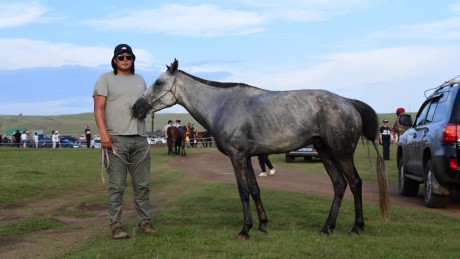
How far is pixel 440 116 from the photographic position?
12078 millimetres

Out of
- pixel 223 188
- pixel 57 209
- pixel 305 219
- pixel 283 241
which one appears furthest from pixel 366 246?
pixel 223 188

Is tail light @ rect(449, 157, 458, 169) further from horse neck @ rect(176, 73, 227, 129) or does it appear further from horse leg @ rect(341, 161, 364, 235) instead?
horse neck @ rect(176, 73, 227, 129)

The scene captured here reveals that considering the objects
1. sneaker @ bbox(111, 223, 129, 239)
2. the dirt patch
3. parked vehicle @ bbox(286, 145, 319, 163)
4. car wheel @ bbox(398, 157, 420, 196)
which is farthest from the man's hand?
parked vehicle @ bbox(286, 145, 319, 163)

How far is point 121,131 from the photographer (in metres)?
8.62

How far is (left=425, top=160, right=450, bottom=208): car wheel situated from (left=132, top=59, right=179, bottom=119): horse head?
Answer: 536 centimetres

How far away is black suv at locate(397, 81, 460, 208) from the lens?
1097cm

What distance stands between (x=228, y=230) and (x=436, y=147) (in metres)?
4.59

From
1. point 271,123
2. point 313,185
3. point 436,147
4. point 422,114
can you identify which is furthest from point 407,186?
point 271,123

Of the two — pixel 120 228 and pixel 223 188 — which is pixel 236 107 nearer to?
pixel 120 228

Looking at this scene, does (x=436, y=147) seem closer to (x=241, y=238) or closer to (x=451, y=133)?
(x=451, y=133)

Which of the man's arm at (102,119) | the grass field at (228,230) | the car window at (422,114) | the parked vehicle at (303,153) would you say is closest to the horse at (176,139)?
the parked vehicle at (303,153)

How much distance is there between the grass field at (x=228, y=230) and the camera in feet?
23.7

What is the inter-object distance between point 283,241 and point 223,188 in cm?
796

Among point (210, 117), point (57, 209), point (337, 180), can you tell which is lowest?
point (57, 209)
